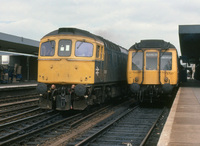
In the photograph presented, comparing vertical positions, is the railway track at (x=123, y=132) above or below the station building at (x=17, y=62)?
below

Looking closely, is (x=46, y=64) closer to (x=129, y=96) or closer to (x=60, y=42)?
(x=60, y=42)

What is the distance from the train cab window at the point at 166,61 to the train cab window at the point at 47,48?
5.52 metres

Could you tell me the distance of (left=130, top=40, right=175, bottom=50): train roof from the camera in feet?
47.1

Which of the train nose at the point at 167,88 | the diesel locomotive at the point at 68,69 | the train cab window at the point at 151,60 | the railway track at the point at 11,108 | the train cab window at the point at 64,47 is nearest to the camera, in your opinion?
the diesel locomotive at the point at 68,69

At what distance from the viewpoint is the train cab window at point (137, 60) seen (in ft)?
47.7

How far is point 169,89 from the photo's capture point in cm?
1343

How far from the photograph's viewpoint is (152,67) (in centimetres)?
1430

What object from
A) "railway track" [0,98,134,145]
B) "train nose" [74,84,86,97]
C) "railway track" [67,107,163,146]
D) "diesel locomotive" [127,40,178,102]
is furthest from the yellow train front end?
"diesel locomotive" [127,40,178,102]

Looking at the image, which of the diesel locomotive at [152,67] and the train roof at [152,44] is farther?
the train roof at [152,44]

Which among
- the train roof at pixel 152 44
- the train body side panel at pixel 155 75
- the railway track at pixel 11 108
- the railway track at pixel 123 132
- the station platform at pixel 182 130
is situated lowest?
the railway track at pixel 123 132

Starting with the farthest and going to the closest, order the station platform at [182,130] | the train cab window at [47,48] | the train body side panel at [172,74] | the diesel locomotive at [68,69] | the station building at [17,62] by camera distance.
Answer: the station building at [17,62]
the train body side panel at [172,74]
the train cab window at [47,48]
the diesel locomotive at [68,69]
the station platform at [182,130]

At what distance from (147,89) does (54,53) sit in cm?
519

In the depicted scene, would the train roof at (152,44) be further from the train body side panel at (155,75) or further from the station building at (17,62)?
the station building at (17,62)

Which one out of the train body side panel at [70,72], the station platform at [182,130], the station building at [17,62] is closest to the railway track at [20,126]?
the train body side panel at [70,72]
